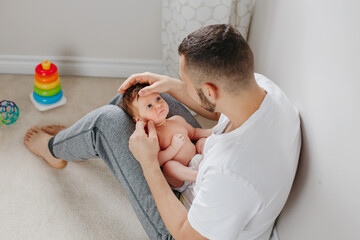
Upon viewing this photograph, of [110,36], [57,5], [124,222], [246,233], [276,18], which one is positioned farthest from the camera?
[110,36]

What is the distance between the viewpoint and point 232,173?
887mm

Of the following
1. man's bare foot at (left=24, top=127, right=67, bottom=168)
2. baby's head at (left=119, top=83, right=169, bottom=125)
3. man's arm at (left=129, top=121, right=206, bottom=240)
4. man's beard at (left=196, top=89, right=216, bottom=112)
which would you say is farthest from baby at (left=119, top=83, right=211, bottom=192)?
man's bare foot at (left=24, top=127, right=67, bottom=168)

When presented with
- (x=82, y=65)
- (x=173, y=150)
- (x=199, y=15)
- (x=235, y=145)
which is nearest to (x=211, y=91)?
(x=235, y=145)

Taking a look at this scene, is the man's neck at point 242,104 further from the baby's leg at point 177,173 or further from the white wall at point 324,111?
the baby's leg at point 177,173

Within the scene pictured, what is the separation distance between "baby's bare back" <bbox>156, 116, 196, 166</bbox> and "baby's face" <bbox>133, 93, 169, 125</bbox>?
0.04 meters

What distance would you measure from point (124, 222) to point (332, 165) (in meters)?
1.06

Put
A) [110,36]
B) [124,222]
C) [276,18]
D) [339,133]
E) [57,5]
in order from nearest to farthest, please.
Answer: [339,133], [276,18], [124,222], [57,5], [110,36]

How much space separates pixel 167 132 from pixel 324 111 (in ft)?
2.27

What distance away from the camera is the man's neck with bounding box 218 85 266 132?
95 cm

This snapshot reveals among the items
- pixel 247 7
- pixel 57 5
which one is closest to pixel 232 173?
pixel 247 7

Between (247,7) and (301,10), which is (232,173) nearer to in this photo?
(301,10)

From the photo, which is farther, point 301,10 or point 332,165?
point 301,10

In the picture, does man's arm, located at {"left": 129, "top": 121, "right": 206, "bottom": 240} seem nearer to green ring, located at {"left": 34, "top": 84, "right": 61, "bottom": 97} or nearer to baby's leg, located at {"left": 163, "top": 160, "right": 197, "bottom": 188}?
baby's leg, located at {"left": 163, "top": 160, "right": 197, "bottom": 188}

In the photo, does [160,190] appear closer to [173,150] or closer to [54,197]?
→ [173,150]
